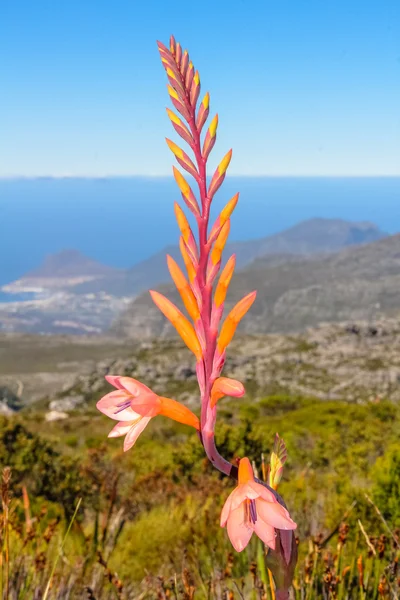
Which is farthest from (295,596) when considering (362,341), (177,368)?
(362,341)

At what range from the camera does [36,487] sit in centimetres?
943

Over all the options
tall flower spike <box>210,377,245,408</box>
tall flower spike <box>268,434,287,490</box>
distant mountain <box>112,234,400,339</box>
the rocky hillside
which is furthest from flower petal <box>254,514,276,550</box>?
distant mountain <box>112,234,400,339</box>

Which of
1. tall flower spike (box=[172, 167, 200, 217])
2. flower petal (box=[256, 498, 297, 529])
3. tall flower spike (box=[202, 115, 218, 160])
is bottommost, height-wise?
flower petal (box=[256, 498, 297, 529])

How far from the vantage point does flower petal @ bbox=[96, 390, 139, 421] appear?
1.42m

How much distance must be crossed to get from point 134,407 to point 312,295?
15451cm

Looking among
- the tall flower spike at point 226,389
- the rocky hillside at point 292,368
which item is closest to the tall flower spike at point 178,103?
the tall flower spike at point 226,389

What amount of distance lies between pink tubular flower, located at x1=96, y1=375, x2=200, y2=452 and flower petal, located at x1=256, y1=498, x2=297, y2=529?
0.72 feet

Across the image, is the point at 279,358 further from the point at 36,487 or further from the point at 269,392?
the point at 36,487

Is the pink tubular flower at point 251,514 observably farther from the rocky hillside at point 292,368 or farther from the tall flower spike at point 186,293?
the rocky hillside at point 292,368

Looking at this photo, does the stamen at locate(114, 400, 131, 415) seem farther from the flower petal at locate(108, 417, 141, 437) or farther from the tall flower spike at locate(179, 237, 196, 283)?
the tall flower spike at locate(179, 237, 196, 283)

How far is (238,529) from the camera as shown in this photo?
120 centimetres

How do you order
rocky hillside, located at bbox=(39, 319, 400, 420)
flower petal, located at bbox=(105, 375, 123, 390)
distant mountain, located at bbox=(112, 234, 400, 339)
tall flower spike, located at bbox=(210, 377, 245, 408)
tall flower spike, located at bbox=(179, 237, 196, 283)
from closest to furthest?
tall flower spike, located at bbox=(210, 377, 245, 408) < tall flower spike, located at bbox=(179, 237, 196, 283) < flower petal, located at bbox=(105, 375, 123, 390) < rocky hillside, located at bbox=(39, 319, 400, 420) < distant mountain, located at bbox=(112, 234, 400, 339)

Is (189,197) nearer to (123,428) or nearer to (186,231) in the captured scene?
(186,231)

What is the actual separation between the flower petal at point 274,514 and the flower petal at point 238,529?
40mm
